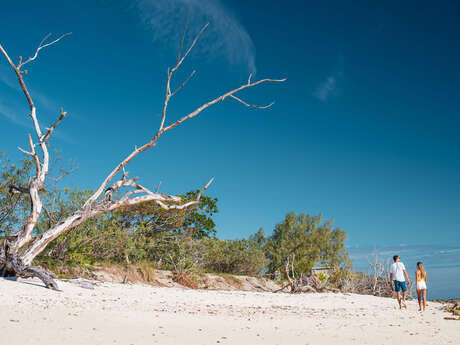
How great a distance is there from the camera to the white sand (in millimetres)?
5750

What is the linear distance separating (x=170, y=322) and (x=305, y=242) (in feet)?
115

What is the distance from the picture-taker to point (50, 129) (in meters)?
13.7

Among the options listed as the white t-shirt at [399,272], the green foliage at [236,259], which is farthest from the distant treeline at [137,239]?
the white t-shirt at [399,272]

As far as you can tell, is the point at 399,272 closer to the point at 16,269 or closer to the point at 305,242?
the point at 16,269

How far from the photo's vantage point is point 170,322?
7242 millimetres

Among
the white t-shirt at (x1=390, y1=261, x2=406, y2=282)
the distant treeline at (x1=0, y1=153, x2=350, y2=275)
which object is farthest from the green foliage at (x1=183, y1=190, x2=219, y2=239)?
the white t-shirt at (x1=390, y1=261, x2=406, y2=282)

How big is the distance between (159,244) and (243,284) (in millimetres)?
4934

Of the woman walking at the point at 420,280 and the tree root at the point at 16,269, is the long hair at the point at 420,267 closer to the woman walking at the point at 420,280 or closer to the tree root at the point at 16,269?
the woman walking at the point at 420,280

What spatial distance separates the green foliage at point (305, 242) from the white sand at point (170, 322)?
2774 centimetres

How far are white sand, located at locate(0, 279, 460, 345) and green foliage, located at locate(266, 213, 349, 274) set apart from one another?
2774cm

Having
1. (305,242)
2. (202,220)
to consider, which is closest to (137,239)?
(202,220)

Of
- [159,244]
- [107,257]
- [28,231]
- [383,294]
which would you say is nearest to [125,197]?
[28,231]

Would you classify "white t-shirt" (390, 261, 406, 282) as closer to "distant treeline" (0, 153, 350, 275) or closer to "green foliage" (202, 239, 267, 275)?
"distant treeline" (0, 153, 350, 275)

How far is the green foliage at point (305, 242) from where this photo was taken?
128 feet
